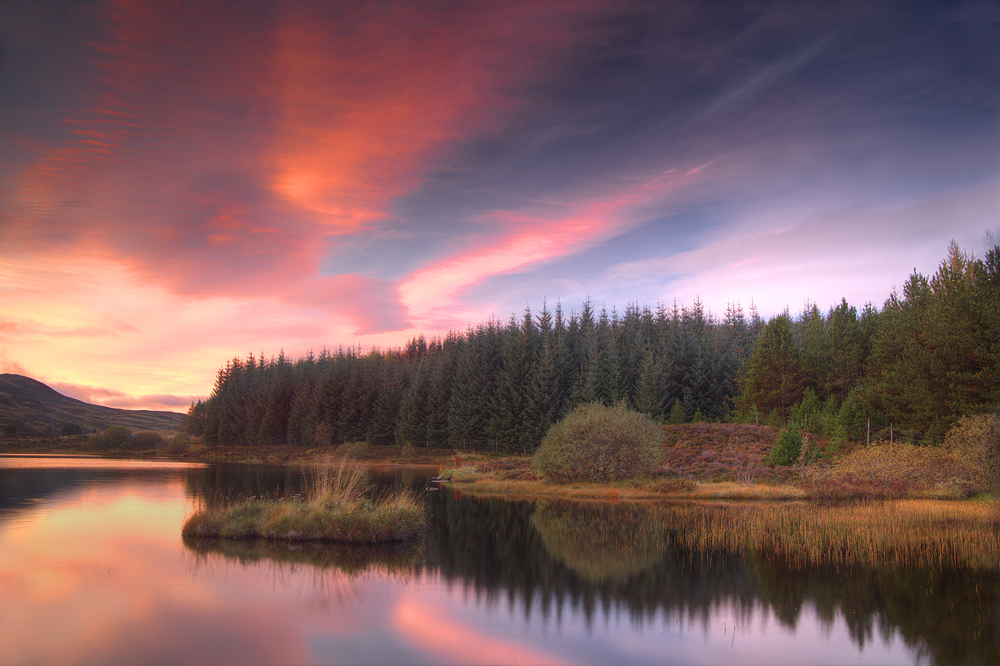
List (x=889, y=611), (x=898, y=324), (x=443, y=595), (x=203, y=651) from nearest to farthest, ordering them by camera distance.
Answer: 1. (x=203, y=651)
2. (x=889, y=611)
3. (x=443, y=595)
4. (x=898, y=324)

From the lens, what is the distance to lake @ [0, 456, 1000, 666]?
35.3 feet

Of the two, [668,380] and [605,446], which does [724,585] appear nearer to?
[605,446]

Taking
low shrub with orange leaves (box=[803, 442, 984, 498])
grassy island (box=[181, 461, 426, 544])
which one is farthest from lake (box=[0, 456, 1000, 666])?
low shrub with orange leaves (box=[803, 442, 984, 498])

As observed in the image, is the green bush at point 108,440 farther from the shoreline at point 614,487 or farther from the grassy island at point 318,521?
the grassy island at point 318,521

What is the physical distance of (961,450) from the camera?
31125 mm

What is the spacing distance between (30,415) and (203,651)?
200487mm

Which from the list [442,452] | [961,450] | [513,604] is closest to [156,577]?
[513,604]

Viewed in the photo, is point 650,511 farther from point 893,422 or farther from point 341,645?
point 893,422

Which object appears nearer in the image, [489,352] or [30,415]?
[489,352]

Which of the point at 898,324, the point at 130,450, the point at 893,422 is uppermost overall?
the point at 898,324

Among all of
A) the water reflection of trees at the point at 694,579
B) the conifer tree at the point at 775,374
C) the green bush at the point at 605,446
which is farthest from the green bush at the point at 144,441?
the water reflection of trees at the point at 694,579

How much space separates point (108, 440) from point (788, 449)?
324 ft

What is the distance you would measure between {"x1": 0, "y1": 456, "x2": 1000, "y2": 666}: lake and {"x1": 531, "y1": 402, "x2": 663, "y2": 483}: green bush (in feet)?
54.8

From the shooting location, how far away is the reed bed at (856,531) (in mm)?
18344
